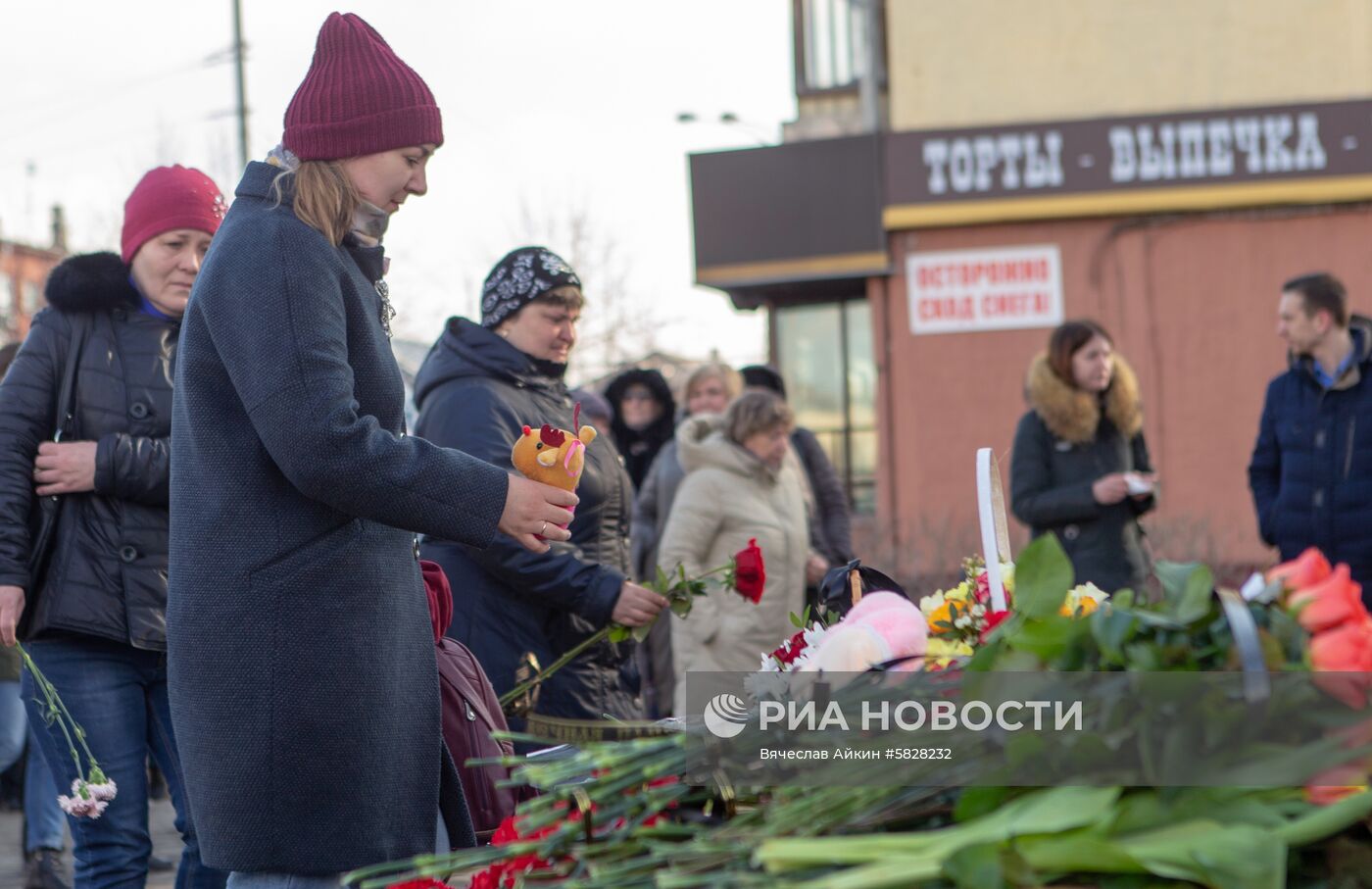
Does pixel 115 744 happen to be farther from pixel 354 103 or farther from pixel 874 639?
pixel 874 639

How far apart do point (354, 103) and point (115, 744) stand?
68.2 inches

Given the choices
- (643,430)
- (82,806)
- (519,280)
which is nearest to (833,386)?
(643,430)

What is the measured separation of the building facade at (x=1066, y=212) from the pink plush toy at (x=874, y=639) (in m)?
12.3

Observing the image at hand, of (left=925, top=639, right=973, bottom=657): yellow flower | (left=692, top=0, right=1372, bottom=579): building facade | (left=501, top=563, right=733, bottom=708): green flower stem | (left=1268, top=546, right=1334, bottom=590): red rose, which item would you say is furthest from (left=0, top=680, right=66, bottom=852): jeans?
(left=692, top=0, right=1372, bottom=579): building facade

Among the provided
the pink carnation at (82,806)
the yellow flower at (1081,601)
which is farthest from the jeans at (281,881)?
the yellow flower at (1081,601)

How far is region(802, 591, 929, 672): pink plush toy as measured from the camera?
6.31 feet

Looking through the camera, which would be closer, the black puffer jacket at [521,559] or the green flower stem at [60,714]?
the green flower stem at [60,714]

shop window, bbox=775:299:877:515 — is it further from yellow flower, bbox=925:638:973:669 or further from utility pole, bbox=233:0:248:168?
yellow flower, bbox=925:638:973:669

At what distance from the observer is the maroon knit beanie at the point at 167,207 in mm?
3895

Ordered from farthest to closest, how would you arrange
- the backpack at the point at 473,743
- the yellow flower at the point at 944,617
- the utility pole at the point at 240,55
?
the utility pole at the point at 240,55
the backpack at the point at 473,743
the yellow flower at the point at 944,617

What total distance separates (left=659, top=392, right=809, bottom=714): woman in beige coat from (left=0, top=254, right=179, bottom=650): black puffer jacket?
9.33 ft

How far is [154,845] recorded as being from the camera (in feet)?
18.5

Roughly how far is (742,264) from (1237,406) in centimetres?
472

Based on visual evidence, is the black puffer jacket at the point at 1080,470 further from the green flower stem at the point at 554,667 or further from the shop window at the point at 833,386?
the shop window at the point at 833,386
